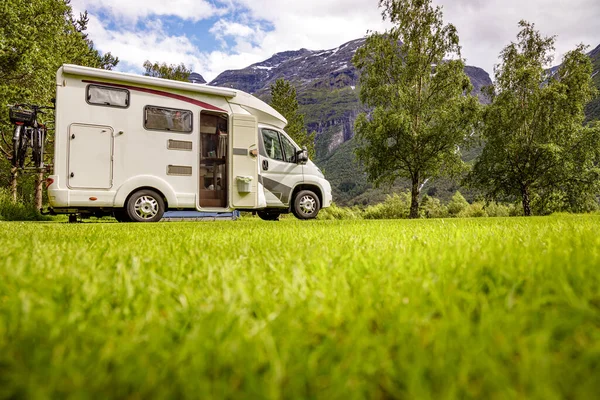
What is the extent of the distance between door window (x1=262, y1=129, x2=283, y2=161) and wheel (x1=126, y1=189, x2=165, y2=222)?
310 cm

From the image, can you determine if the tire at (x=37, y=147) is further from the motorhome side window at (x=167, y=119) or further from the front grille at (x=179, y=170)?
the front grille at (x=179, y=170)

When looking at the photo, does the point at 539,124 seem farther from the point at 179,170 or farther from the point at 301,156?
the point at 179,170

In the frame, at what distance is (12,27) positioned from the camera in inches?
579

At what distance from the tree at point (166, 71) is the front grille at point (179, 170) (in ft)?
76.5

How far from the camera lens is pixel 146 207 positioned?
341 inches

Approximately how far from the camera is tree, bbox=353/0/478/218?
68.5ft

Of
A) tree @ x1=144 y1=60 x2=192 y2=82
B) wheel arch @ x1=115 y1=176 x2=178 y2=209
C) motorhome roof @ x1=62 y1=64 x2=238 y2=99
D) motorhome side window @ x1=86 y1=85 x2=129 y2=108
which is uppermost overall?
tree @ x1=144 y1=60 x2=192 y2=82

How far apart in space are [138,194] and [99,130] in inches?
62.9

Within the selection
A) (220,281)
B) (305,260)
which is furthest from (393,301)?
(305,260)

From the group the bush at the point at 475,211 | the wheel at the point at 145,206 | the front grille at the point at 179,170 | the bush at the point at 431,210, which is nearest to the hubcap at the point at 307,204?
the front grille at the point at 179,170

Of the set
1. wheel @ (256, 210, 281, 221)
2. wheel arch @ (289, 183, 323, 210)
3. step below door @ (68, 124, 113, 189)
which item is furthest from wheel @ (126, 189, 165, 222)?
wheel @ (256, 210, 281, 221)

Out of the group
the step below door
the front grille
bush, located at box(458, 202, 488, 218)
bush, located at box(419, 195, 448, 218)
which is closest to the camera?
the step below door

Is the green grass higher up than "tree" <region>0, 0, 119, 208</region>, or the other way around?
"tree" <region>0, 0, 119, 208</region>

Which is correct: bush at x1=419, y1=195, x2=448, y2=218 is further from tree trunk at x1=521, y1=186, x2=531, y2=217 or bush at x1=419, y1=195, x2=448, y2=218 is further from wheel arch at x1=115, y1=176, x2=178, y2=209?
wheel arch at x1=115, y1=176, x2=178, y2=209
